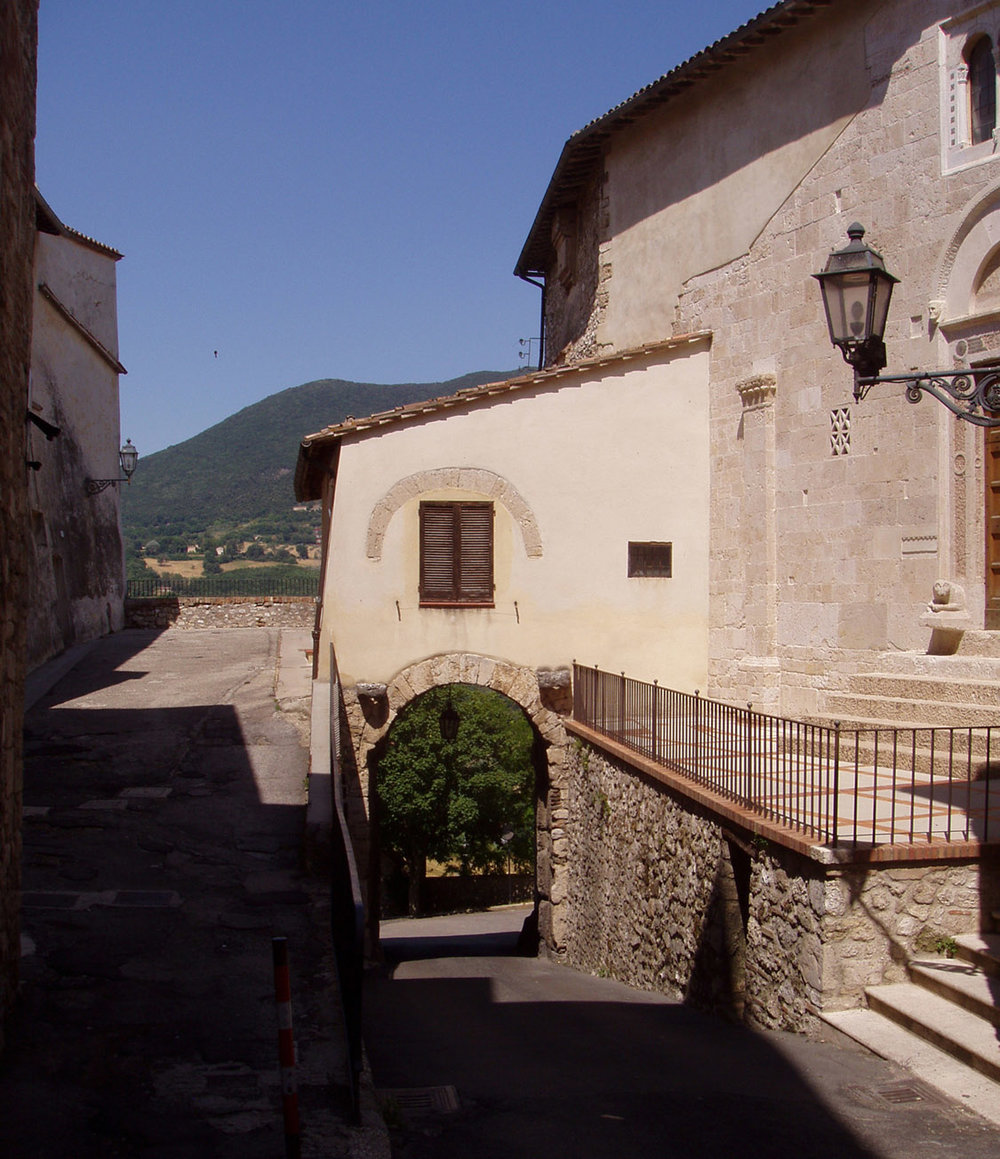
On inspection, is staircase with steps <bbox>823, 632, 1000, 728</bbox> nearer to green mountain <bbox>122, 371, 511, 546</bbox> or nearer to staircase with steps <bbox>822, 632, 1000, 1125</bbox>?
staircase with steps <bbox>822, 632, 1000, 1125</bbox>

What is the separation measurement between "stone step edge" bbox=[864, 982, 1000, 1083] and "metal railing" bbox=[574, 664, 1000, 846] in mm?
1031

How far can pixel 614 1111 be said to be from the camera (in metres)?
6.05

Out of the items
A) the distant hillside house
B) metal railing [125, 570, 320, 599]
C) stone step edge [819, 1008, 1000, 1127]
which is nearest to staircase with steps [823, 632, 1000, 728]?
stone step edge [819, 1008, 1000, 1127]

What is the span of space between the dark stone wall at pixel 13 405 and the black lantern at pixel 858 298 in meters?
4.83

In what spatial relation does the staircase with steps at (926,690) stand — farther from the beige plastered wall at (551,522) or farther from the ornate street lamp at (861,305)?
the ornate street lamp at (861,305)

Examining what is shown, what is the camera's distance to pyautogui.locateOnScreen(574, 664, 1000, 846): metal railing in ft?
27.5

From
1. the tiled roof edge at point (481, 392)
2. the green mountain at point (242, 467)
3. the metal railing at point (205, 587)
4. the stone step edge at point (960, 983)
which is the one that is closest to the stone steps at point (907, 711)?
the stone step edge at point (960, 983)

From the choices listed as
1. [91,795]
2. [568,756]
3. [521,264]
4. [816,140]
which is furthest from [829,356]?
[521,264]

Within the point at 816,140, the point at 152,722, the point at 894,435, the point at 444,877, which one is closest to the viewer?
the point at 894,435

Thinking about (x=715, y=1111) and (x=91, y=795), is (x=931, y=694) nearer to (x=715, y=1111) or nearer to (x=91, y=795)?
(x=715, y=1111)

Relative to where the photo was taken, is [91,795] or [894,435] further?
[894,435]

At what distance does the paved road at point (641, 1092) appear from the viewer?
18.3ft

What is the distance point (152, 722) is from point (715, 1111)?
10536 mm

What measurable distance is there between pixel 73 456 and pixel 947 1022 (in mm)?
23004
